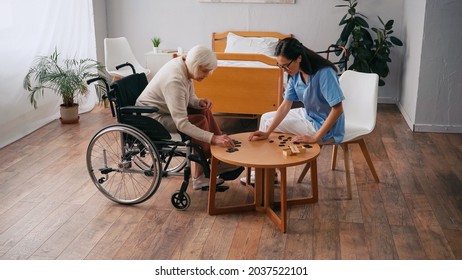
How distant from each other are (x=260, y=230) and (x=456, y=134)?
8.45 feet

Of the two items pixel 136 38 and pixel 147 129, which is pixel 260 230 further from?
pixel 136 38

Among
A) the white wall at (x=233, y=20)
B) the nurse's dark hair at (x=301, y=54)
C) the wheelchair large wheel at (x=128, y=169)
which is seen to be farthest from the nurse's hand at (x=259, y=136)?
the white wall at (x=233, y=20)

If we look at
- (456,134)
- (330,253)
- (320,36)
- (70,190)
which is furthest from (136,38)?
(330,253)

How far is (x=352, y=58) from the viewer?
585cm

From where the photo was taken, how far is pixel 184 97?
3008mm

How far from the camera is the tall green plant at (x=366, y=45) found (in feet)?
17.9

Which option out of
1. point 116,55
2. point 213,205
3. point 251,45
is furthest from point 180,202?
point 251,45

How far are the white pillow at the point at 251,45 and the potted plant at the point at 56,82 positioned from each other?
1.57 m

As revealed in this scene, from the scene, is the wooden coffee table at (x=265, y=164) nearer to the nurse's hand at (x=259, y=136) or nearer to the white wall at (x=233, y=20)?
the nurse's hand at (x=259, y=136)

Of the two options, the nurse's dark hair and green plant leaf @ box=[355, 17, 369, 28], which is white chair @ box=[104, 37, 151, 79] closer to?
green plant leaf @ box=[355, 17, 369, 28]

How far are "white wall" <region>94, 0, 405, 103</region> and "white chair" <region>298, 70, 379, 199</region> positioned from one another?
242cm

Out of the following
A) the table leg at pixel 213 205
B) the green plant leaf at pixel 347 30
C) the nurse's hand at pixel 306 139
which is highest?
the green plant leaf at pixel 347 30

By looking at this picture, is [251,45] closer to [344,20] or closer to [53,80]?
[344,20]

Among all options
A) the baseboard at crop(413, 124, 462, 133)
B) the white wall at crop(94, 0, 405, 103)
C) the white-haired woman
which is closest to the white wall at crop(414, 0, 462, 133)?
the baseboard at crop(413, 124, 462, 133)
